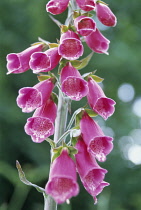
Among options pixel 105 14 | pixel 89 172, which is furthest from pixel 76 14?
pixel 89 172

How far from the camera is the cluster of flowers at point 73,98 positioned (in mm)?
1686

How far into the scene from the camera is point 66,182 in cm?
160

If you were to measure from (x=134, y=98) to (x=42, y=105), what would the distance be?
7627 millimetres

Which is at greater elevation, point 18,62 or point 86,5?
point 86,5

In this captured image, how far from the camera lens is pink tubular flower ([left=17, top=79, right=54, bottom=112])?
5.85ft

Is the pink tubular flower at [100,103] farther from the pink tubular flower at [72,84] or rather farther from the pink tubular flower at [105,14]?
the pink tubular flower at [105,14]

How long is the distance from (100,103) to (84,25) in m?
0.38

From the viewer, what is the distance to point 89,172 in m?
1.72

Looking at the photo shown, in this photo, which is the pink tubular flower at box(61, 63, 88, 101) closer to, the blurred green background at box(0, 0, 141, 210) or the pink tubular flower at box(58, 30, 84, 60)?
the pink tubular flower at box(58, 30, 84, 60)

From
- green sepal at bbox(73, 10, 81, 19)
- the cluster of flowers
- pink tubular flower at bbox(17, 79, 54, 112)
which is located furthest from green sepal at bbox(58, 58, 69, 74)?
green sepal at bbox(73, 10, 81, 19)

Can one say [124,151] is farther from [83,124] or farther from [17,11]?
[83,124]

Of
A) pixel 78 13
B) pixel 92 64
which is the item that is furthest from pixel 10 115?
pixel 78 13

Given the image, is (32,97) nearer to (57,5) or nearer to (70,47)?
(70,47)

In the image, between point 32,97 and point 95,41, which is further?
point 95,41
